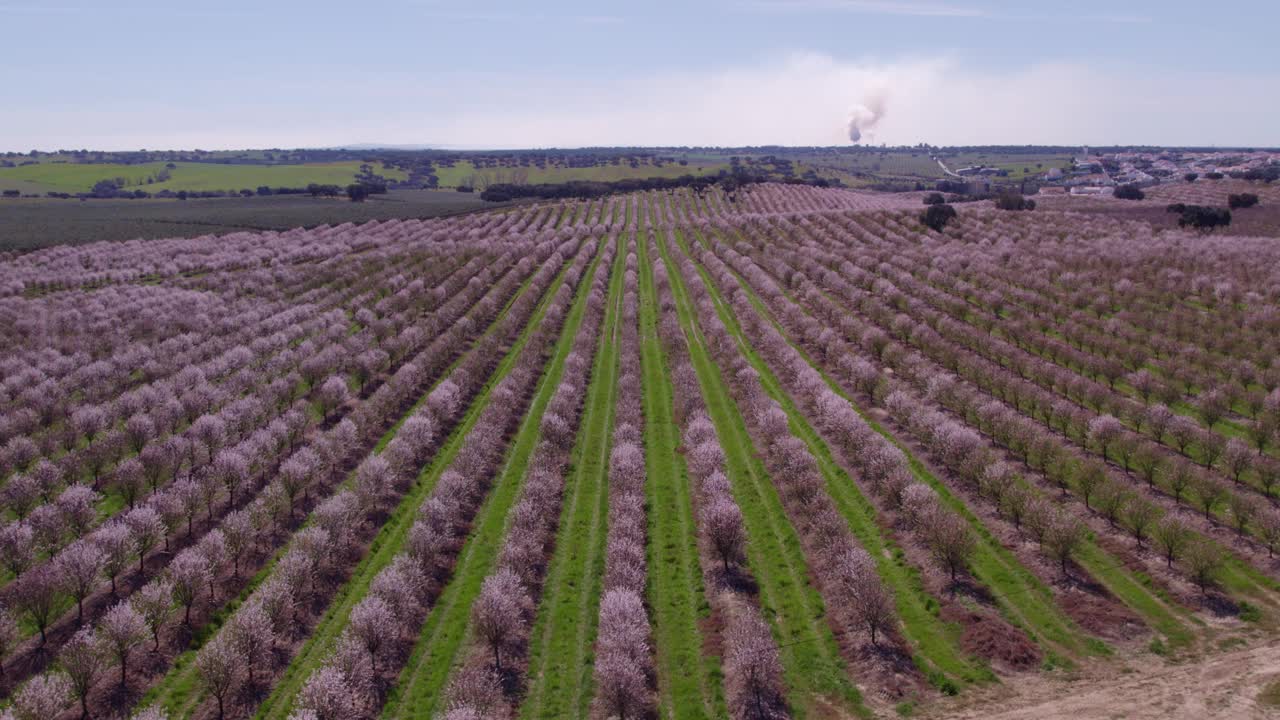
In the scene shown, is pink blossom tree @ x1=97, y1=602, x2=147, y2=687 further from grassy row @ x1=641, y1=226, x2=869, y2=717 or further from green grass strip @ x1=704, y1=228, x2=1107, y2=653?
green grass strip @ x1=704, y1=228, x2=1107, y2=653

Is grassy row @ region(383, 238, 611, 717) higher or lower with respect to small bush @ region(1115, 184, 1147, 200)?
lower

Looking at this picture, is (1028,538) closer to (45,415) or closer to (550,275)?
(45,415)

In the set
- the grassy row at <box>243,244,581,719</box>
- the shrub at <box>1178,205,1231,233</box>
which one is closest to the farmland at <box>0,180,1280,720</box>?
the grassy row at <box>243,244,581,719</box>

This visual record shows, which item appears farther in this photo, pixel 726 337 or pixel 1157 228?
pixel 1157 228

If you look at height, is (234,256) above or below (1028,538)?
above

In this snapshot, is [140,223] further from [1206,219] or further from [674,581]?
[1206,219]

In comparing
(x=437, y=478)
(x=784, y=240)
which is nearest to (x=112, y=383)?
(x=437, y=478)

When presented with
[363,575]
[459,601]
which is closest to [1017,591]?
[459,601]

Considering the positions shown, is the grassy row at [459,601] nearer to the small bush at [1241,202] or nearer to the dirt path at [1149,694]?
A: the dirt path at [1149,694]
